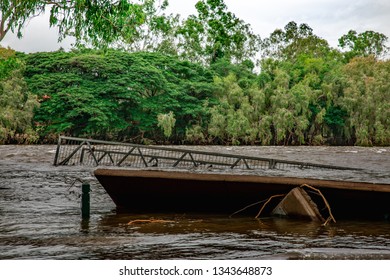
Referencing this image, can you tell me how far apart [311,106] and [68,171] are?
23054mm

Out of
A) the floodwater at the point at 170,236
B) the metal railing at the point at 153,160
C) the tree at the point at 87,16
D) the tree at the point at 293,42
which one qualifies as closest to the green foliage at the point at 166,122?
the tree at the point at 293,42

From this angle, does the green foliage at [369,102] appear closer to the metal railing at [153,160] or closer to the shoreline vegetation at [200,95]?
the shoreline vegetation at [200,95]

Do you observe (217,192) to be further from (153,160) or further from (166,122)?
(166,122)

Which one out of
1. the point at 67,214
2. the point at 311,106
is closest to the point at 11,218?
the point at 67,214

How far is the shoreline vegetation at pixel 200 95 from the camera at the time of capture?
30.7 m

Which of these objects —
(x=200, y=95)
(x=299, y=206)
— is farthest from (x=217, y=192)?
(x=200, y=95)

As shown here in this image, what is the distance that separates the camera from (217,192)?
7961 mm

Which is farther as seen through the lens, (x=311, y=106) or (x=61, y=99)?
(x=311, y=106)

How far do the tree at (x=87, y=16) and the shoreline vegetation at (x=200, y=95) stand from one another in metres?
13.3

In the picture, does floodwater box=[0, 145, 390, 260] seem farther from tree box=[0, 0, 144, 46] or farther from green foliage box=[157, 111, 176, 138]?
green foliage box=[157, 111, 176, 138]

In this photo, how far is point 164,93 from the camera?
35781mm

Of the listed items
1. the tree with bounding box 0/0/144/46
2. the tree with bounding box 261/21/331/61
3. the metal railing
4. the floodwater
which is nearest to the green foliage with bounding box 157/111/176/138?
the tree with bounding box 261/21/331/61

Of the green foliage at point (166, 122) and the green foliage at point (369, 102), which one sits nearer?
the green foliage at point (369, 102)
